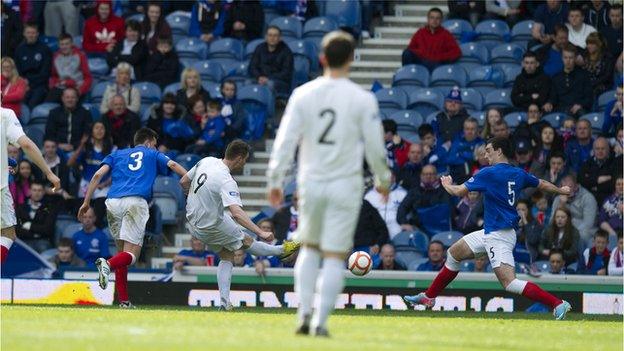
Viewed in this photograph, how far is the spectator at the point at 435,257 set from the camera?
1938cm

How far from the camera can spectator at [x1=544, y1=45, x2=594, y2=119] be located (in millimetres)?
22031

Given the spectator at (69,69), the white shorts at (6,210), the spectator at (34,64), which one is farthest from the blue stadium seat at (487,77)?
the white shorts at (6,210)

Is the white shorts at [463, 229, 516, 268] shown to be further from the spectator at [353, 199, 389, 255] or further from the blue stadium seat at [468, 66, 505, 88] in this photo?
the blue stadium seat at [468, 66, 505, 88]

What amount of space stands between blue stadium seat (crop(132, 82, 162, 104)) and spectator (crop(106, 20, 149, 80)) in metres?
0.35

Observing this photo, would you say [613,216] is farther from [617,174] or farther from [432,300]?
[432,300]

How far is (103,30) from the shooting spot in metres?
25.1

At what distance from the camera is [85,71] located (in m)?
24.2

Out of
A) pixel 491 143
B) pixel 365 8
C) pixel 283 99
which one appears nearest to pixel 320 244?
pixel 491 143

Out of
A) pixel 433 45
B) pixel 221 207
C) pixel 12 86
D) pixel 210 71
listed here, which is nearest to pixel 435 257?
pixel 221 207

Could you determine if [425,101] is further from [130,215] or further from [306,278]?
[306,278]

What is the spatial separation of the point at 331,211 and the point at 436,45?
1300 centimetres

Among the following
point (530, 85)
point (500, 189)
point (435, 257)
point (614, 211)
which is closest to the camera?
point (500, 189)

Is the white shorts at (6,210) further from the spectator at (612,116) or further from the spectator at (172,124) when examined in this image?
the spectator at (612,116)

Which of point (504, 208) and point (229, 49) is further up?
point (229, 49)
